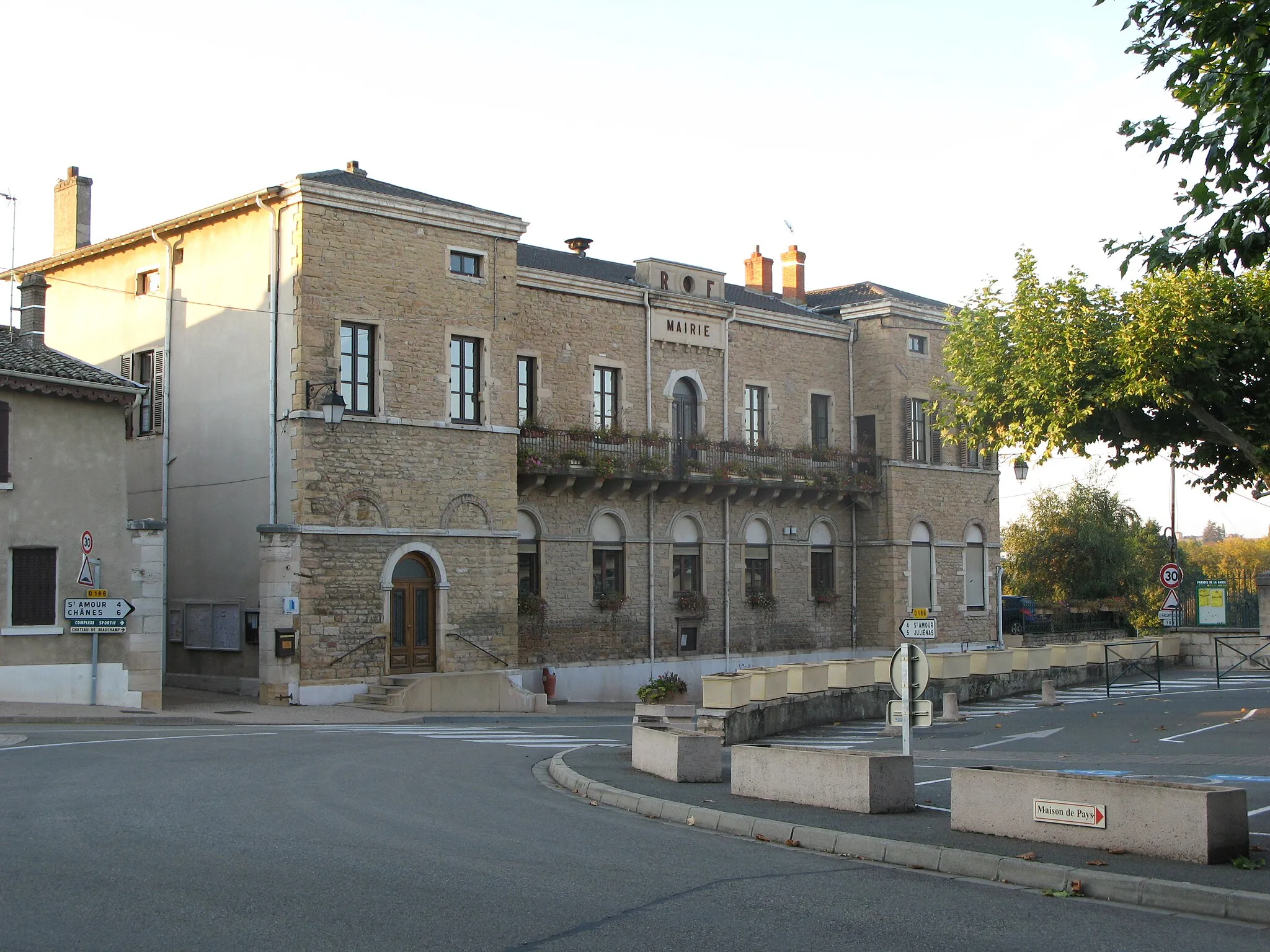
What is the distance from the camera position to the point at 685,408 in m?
38.3

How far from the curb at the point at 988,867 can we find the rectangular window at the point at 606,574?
22079mm

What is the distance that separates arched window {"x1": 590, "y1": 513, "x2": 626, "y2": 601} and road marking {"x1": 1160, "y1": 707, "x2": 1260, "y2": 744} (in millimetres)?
16082

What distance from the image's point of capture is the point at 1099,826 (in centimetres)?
1043

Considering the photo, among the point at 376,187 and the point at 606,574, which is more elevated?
the point at 376,187

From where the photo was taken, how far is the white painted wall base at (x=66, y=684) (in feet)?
79.7

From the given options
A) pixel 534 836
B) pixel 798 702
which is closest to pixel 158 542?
pixel 798 702

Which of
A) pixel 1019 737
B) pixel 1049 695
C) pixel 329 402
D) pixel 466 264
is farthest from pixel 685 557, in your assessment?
pixel 1019 737

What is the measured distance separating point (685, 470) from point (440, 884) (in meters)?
28.1

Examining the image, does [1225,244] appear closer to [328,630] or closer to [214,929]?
[214,929]

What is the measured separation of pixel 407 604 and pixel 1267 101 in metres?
23.1

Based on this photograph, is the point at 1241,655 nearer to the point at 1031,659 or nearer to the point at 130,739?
the point at 1031,659

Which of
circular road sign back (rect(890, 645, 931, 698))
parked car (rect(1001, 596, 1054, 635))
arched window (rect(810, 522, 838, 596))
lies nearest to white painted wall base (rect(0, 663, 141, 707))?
circular road sign back (rect(890, 645, 931, 698))

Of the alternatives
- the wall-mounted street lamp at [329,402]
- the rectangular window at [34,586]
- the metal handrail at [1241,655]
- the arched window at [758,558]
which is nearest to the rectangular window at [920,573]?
the arched window at [758,558]

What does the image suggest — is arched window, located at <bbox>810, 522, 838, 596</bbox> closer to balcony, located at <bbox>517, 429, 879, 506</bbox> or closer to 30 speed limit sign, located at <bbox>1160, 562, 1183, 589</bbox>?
balcony, located at <bbox>517, 429, 879, 506</bbox>
